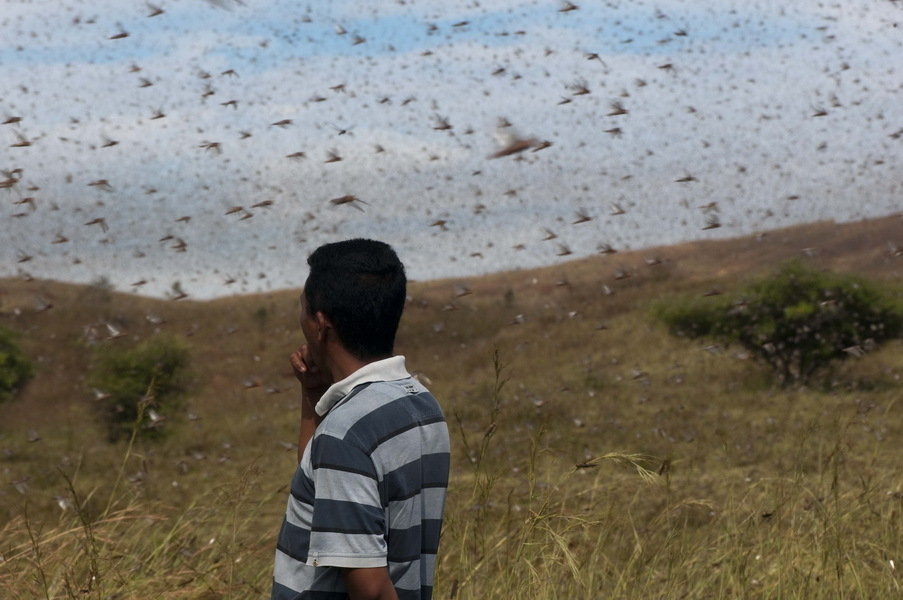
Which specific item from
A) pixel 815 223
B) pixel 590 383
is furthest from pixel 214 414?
pixel 815 223

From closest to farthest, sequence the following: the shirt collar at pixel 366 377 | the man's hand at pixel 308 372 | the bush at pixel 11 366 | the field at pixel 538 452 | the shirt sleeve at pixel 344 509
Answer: the shirt sleeve at pixel 344 509
the shirt collar at pixel 366 377
the man's hand at pixel 308 372
the field at pixel 538 452
the bush at pixel 11 366

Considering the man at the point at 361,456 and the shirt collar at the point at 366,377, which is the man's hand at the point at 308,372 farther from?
the shirt collar at the point at 366,377

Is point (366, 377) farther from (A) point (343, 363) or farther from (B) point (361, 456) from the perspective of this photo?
(B) point (361, 456)

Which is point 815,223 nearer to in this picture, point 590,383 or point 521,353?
point 521,353

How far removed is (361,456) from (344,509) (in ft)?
0.43

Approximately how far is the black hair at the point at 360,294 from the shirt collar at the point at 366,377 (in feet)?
0.14

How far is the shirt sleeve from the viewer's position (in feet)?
7.37

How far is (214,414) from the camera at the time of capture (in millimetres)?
28359

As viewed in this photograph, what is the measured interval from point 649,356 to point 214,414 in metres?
14.3

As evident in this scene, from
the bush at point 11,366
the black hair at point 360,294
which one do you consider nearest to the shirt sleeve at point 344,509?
the black hair at point 360,294

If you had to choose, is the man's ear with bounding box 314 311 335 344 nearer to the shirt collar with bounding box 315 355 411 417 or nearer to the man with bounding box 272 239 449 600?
the man with bounding box 272 239 449 600

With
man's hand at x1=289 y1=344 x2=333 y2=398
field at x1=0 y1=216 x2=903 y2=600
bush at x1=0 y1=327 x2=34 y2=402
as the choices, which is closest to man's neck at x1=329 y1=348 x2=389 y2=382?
man's hand at x1=289 y1=344 x2=333 y2=398

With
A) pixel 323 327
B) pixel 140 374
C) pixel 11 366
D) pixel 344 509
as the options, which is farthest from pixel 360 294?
pixel 11 366

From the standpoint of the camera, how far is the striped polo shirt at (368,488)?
2252 millimetres
